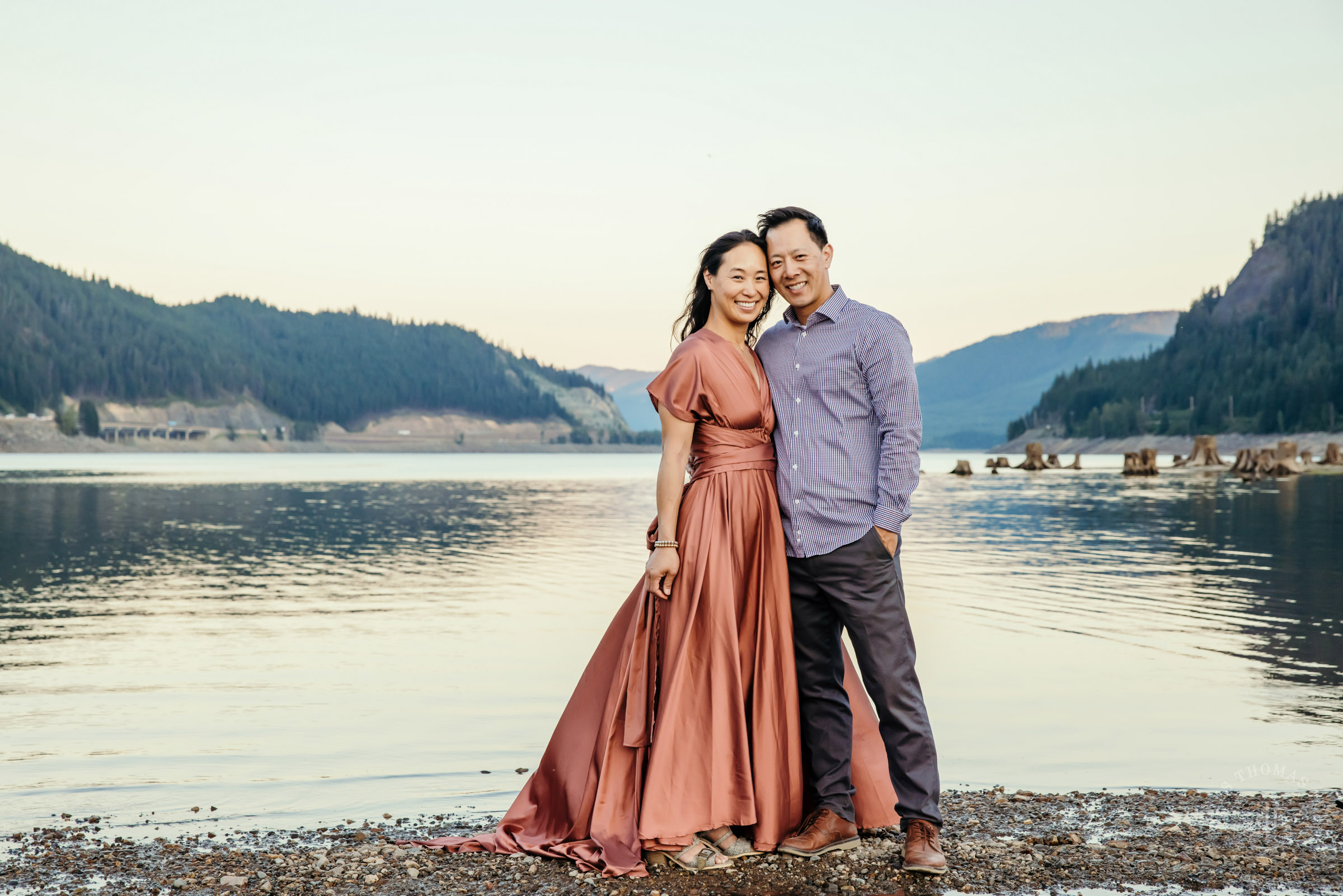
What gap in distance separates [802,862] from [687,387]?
197 cm

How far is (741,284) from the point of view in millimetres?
4484

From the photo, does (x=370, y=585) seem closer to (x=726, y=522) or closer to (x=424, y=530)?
(x=424, y=530)

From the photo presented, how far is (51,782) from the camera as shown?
5.84 metres

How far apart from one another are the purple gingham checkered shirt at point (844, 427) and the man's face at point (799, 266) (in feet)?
0.22

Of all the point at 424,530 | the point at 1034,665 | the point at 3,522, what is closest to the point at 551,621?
the point at 1034,665

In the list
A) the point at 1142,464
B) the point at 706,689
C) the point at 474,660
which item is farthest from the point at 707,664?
the point at 1142,464

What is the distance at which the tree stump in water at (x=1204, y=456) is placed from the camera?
7012cm

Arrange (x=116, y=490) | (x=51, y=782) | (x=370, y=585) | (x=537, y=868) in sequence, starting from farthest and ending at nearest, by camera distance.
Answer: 1. (x=116, y=490)
2. (x=370, y=585)
3. (x=51, y=782)
4. (x=537, y=868)

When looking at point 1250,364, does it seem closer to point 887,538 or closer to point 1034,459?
point 1034,459

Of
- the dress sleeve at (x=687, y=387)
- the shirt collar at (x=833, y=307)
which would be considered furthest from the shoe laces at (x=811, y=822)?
the shirt collar at (x=833, y=307)

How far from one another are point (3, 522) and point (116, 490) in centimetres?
1880

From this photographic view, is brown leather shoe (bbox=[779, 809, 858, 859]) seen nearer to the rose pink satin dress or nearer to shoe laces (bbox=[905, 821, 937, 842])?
the rose pink satin dress

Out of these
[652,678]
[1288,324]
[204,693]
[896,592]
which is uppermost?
[1288,324]

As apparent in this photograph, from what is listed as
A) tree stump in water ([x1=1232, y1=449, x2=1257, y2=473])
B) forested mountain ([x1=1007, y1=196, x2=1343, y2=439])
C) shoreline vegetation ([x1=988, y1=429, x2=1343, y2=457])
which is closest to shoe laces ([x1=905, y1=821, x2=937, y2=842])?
tree stump in water ([x1=1232, y1=449, x2=1257, y2=473])
